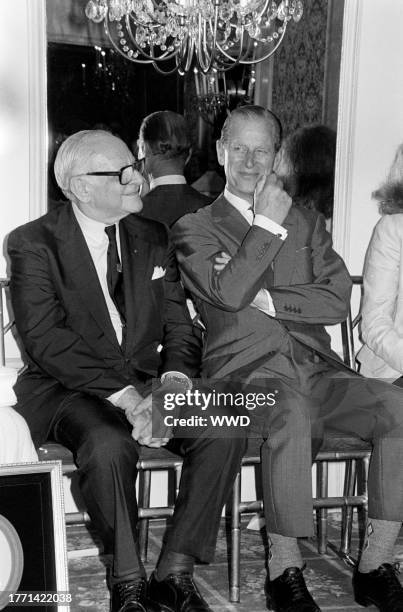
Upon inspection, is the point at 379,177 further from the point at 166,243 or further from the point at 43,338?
the point at 43,338

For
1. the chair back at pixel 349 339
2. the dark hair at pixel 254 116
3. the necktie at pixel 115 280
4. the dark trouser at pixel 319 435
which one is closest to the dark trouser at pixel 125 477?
the dark trouser at pixel 319 435

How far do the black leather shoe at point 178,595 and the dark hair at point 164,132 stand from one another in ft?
5.44

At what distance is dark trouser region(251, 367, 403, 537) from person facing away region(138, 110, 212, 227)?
37.5 inches

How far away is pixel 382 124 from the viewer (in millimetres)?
3748

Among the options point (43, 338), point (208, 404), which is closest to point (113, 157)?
point (43, 338)

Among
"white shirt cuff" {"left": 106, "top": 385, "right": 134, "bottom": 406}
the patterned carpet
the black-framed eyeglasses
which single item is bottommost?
the patterned carpet

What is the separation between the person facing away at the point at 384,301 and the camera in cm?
308

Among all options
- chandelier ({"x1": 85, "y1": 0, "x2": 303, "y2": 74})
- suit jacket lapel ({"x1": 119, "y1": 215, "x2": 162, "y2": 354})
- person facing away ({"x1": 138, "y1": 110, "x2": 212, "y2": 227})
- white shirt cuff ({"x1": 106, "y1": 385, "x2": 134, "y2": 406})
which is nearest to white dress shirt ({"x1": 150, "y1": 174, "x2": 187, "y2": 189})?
person facing away ({"x1": 138, "y1": 110, "x2": 212, "y2": 227})

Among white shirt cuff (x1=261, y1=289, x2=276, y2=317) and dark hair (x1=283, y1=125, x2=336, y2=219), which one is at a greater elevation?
dark hair (x1=283, y1=125, x2=336, y2=219)

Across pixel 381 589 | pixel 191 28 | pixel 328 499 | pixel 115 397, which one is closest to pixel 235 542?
pixel 328 499

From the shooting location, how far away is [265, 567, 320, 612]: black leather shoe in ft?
8.10

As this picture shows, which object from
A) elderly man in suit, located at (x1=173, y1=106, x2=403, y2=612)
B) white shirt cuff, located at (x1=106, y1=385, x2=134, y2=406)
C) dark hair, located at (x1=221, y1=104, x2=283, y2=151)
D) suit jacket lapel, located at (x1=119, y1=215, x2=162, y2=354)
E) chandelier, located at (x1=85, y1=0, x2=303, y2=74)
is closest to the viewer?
elderly man in suit, located at (x1=173, y1=106, x2=403, y2=612)

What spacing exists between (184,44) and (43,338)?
1.41 m

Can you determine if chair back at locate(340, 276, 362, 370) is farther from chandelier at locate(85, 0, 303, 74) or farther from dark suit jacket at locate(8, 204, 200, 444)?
chandelier at locate(85, 0, 303, 74)
